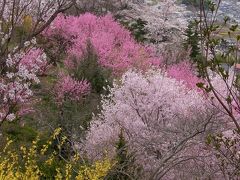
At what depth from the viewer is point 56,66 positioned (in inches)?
1204

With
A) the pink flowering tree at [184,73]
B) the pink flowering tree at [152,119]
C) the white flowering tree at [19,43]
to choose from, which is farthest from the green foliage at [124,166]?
the pink flowering tree at [184,73]

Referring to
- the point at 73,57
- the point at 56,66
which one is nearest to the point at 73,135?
the point at 73,57

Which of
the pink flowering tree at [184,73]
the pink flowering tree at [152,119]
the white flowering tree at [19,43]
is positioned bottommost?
the pink flowering tree at [184,73]

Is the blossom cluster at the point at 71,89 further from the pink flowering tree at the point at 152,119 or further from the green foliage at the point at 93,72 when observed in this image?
the pink flowering tree at the point at 152,119

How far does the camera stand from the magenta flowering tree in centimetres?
2828

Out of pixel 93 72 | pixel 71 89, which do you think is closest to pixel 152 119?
pixel 71 89

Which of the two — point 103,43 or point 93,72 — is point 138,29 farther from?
point 93,72

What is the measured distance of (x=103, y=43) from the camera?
98.3 feet

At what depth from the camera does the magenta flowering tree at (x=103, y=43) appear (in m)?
28.3

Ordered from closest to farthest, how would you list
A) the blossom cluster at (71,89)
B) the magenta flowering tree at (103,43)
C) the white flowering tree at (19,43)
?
the white flowering tree at (19,43) < the blossom cluster at (71,89) < the magenta flowering tree at (103,43)

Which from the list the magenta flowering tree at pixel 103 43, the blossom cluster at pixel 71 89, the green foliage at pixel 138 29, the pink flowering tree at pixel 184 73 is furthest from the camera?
the green foliage at pixel 138 29

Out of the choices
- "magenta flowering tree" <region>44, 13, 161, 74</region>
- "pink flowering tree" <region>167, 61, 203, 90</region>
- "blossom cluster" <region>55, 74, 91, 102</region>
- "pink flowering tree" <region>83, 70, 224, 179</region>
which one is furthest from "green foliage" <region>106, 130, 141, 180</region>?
"pink flowering tree" <region>167, 61, 203, 90</region>

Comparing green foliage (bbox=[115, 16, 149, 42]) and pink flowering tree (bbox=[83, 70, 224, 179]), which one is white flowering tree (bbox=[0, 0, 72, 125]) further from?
green foliage (bbox=[115, 16, 149, 42])

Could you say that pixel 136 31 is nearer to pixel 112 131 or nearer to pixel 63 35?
pixel 63 35
